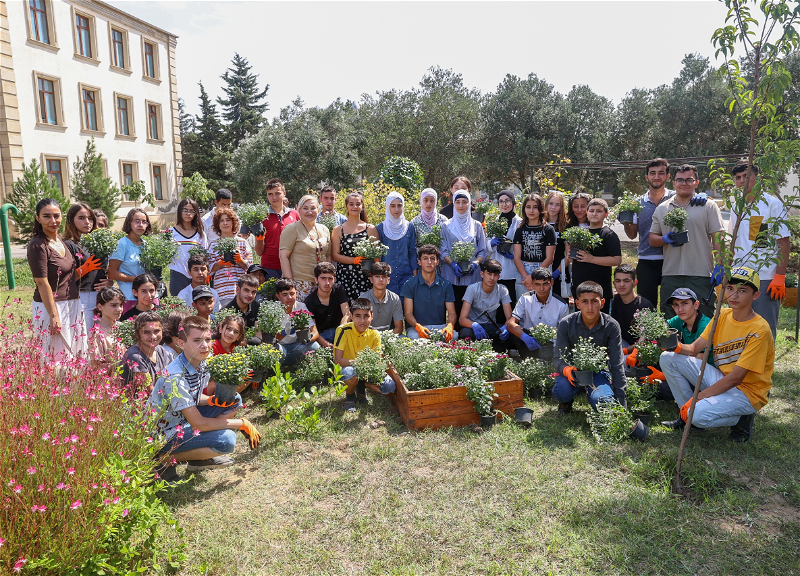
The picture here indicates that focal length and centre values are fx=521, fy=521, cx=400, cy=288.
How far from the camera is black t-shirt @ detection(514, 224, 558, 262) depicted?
6699 mm

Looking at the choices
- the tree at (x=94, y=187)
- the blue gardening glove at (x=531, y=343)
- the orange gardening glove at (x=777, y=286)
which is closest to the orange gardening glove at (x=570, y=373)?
the blue gardening glove at (x=531, y=343)

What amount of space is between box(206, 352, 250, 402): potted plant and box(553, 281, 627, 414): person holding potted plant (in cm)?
296

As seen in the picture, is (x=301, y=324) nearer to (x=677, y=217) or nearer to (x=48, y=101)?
(x=677, y=217)

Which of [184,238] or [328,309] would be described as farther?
[184,238]

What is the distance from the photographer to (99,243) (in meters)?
5.84

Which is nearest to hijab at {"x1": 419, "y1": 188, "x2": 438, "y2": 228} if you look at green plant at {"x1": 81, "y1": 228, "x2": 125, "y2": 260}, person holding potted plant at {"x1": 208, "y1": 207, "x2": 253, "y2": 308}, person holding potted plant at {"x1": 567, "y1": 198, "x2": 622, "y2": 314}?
person holding potted plant at {"x1": 567, "y1": 198, "x2": 622, "y2": 314}

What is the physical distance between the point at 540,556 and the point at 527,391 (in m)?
2.55

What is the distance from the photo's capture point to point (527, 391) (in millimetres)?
5582

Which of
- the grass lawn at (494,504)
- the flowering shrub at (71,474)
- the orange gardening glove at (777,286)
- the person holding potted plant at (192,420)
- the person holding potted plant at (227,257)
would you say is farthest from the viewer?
the person holding potted plant at (227,257)

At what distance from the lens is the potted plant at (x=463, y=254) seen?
21.6 ft

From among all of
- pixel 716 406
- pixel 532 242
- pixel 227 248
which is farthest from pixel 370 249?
pixel 716 406

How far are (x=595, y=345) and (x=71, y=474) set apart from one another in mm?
4229

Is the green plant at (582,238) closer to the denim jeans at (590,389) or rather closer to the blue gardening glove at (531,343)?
the blue gardening glove at (531,343)

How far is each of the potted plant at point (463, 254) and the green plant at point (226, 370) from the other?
3.22 m
